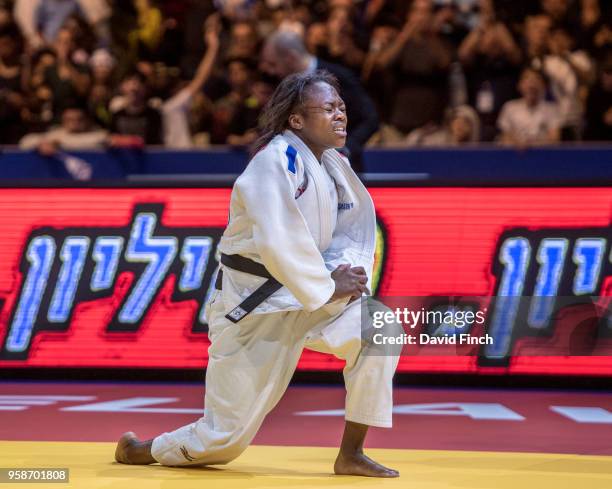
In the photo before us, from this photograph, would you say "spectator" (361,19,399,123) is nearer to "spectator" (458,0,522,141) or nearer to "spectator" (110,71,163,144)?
"spectator" (458,0,522,141)

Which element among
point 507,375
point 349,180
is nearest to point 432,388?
point 507,375

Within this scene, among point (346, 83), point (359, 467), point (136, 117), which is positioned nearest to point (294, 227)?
point (359, 467)

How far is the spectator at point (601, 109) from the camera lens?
1029 centimetres

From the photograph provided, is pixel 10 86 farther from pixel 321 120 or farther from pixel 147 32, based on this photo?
pixel 321 120

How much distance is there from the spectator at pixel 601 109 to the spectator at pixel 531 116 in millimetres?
280

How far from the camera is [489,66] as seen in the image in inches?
433

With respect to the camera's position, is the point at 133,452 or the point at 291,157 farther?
the point at 133,452

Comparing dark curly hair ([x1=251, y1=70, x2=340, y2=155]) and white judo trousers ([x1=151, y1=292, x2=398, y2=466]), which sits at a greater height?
dark curly hair ([x1=251, y1=70, x2=340, y2=155])

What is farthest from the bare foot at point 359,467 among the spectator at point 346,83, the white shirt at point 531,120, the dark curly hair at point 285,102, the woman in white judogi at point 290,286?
the white shirt at point 531,120

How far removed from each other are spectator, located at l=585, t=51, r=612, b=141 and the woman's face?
5781 millimetres

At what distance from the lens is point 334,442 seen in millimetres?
6117

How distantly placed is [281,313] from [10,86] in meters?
8.22

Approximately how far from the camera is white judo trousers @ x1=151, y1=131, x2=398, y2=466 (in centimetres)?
473

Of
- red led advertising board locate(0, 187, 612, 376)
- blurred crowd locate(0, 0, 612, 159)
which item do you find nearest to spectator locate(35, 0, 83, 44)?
blurred crowd locate(0, 0, 612, 159)
